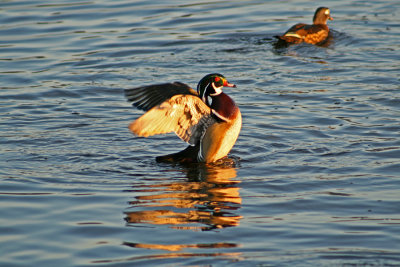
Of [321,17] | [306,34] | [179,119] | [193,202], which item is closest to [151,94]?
[179,119]

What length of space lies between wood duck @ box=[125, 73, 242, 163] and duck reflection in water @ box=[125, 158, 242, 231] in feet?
0.96

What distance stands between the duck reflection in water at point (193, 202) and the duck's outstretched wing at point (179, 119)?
0.47 m

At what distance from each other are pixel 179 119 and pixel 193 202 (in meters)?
1.37

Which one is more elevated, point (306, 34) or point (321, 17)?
point (321, 17)

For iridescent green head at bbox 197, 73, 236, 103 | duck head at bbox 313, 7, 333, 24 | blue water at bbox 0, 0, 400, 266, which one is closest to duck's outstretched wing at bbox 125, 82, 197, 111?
iridescent green head at bbox 197, 73, 236, 103

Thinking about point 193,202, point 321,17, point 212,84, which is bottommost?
point 193,202

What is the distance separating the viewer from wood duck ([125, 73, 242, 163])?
24.9 feet

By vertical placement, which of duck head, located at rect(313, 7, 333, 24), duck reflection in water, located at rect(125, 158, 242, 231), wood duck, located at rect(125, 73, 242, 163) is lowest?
duck reflection in water, located at rect(125, 158, 242, 231)

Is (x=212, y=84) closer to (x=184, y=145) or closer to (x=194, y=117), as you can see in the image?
(x=194, y=117)

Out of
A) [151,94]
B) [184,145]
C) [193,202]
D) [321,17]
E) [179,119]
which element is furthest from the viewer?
[321,17]

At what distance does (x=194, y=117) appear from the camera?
7980 millimetres

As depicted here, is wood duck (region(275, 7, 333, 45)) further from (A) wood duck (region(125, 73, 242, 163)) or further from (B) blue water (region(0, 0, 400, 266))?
(A) wood duck (region(125, 73, 242, 163))

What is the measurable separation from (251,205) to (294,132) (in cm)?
266

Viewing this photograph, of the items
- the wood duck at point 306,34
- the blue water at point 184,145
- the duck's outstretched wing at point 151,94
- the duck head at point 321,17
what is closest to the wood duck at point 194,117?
the duck's outstretched wing at point 151,94
